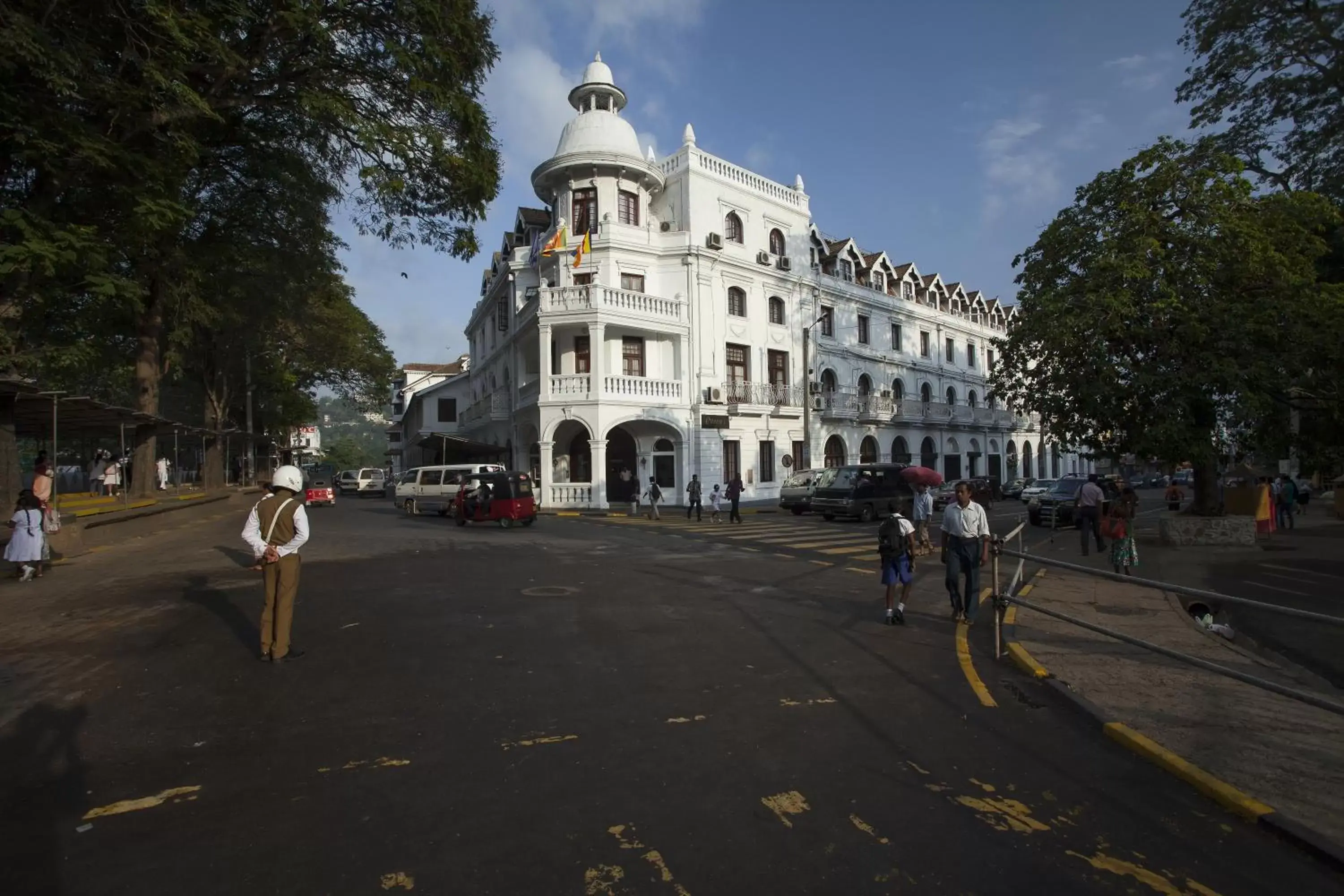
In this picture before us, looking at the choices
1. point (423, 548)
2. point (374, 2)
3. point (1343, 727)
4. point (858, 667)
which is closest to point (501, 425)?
point (423, 548)

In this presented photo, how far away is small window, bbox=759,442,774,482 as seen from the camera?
34562mm

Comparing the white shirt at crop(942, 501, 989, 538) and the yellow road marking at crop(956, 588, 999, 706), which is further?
the white shirt at crop(942, 501, 989, 538)

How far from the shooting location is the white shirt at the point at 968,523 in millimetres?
8562

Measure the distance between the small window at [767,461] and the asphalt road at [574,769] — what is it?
2586cm

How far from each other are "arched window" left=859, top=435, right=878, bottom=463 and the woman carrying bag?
92.2ft

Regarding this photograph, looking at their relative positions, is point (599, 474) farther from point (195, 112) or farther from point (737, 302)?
point (195, 112)

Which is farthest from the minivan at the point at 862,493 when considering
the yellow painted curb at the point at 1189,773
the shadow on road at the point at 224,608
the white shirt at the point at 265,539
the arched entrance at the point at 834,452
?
the white shirt at the point at 265,539

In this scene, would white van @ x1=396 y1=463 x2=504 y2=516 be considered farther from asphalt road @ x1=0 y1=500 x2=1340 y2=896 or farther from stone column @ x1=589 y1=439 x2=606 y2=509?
asphalt road @ x1=0 y1=500 x2=1340 y2=896

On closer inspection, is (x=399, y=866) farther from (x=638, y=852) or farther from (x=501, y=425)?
(x=501, y=425)

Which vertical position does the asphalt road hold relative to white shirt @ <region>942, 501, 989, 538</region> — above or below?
below

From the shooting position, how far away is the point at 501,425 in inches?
1508

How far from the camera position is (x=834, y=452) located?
1544 inches

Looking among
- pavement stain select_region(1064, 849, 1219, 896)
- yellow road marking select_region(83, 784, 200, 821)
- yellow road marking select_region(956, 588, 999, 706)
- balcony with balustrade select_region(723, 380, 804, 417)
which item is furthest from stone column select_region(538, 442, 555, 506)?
pavement stain select_region(1064, 849, 1219, 896)

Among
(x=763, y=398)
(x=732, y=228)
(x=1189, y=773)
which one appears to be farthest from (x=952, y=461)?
(x=1189, y=773)
